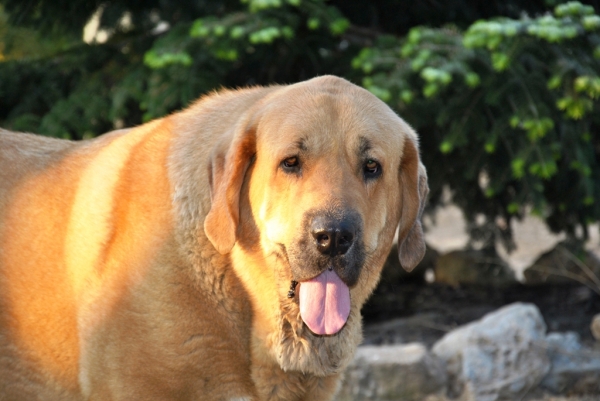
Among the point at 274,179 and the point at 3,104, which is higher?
the point at 274,179

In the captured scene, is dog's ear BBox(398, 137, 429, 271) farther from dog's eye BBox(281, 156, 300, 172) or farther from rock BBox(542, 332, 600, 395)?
rock BBox(542, 332, 600, 395)

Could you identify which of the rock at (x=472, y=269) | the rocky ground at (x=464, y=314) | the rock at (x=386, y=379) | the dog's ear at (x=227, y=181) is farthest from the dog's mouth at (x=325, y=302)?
the rock at (x=472, y=269)

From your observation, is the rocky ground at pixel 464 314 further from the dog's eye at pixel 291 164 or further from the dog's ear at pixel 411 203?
the dog's eye at pixel 291 164

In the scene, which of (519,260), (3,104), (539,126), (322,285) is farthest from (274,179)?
(519,260)

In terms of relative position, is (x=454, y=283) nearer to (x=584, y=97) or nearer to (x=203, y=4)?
(x=584, y=97)

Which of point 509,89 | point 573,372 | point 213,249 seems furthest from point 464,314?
point 213,249

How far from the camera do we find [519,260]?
361 inches

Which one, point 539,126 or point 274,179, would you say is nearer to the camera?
point 274,179

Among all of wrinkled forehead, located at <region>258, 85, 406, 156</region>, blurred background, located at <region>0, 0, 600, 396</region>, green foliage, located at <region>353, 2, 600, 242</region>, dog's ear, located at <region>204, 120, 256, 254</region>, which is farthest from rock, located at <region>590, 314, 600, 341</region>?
dog's ear, located at <region>204, 120, 256, 254</region>

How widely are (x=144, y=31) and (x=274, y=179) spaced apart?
11.8 ft

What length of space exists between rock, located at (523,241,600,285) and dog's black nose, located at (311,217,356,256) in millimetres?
4090

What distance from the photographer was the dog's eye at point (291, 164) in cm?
304

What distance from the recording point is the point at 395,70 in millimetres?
5082

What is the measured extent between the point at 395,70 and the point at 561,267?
296 cm
